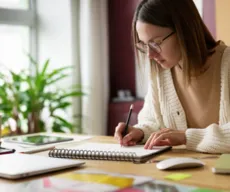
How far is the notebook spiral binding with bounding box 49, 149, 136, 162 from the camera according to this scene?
1.39 meters

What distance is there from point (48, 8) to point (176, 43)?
2.29 m

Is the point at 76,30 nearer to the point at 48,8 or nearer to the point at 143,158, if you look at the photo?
the point at 48,8

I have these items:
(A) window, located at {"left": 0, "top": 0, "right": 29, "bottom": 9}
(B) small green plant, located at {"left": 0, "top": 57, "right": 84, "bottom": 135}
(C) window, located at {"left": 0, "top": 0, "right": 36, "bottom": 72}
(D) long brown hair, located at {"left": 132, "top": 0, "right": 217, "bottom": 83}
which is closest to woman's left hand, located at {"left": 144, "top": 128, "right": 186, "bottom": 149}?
(D) long brown hair, located at {"left": 132, "top": 0, "right": 217, "bottom": 83}

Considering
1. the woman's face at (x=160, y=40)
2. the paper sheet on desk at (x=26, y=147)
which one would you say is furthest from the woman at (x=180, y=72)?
the paper sheet on desk at (x=26, y=147)

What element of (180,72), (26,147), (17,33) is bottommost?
(26,147)

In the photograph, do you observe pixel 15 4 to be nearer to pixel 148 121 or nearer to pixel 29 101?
pixel 29 101

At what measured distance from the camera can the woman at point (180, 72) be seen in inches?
67.7

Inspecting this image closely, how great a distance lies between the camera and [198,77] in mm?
1859

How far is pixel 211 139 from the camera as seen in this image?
1522 millimetres

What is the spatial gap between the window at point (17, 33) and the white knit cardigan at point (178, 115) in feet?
6.32

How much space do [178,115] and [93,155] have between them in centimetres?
54

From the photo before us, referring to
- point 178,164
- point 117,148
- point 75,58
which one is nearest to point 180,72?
point 117,148

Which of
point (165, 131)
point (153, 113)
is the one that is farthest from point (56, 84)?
point (165, 131)

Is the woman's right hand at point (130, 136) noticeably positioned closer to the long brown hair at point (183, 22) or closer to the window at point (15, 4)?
the long brown hair at point (183, 22)
